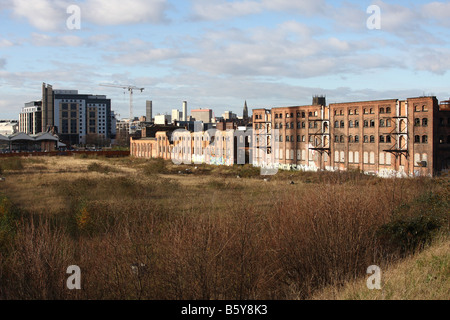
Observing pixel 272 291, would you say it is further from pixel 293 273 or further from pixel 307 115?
pixel 307 115

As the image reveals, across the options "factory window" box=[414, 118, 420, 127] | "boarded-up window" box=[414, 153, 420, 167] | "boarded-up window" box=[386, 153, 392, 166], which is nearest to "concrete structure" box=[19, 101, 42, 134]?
"boarded-up window" box=[386, 153, 392, 166]

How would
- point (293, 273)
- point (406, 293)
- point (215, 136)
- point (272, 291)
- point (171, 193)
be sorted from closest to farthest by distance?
point (406, 293), point (272, 291), point (293, 273), point (171, 193), point (215, 136)

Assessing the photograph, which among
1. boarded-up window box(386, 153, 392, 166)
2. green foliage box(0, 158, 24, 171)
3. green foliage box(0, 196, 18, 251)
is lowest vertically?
green foliage box(0, 196, 18, 251)

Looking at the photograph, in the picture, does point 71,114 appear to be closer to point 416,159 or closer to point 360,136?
point 360,136

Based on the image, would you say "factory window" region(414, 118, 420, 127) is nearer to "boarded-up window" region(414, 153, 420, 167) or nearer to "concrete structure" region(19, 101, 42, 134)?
"boarded-up window" region(414, 153, 420, 167)

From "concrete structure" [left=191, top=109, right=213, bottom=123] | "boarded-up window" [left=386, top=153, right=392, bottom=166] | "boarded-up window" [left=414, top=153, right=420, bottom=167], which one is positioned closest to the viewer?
"boarded-up window" [left=414, top=153, right=420, bottom=167]

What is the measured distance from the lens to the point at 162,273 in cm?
1304

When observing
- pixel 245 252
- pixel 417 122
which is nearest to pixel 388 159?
pixel 417 122

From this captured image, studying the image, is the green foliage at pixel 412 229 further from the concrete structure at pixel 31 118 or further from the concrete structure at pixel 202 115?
the concrete structure at pixel 31 118

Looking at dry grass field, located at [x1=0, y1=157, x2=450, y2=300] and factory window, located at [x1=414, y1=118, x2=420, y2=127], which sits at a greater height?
factory window, located at [x1=414, y1=118, x2=420, y2=127]

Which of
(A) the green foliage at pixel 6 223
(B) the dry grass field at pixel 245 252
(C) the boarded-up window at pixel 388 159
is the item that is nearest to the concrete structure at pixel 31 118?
(C) the boarded-up window at pixel 388 159
